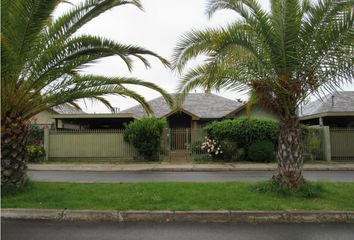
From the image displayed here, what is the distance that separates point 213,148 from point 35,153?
9.56 m

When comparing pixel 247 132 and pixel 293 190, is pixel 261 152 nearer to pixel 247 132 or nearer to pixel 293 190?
pixel 247 132

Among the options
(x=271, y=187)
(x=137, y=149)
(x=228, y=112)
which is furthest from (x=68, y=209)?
(x=228, y=112)

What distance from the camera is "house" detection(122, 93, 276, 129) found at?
2845cm

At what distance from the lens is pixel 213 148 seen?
69.0 ft

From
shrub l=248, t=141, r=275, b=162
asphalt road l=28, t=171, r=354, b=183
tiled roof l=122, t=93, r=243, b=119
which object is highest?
tiled roof l=122, t=93, r=243, b=119

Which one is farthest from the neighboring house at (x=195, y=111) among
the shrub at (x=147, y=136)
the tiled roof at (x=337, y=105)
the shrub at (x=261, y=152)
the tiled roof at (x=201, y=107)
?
the shrub at (x=261, y=152)

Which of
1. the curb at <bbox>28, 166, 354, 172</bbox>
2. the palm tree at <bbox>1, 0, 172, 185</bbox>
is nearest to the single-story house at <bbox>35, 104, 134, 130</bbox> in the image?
the curb at <bbox>28, 166, 354, 172</bbox>

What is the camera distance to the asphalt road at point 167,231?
6.05m

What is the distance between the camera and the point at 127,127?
2180 centimetres

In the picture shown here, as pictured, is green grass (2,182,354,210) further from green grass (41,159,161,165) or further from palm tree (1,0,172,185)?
green grass (41,159,161,165)

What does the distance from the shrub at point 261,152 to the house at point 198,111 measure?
6.09 meters

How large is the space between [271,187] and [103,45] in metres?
4.96

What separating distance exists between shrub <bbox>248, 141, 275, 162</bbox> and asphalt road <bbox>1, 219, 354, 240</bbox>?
13.7m

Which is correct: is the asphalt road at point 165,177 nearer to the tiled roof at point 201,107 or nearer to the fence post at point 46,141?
the fence post at point 46,141
